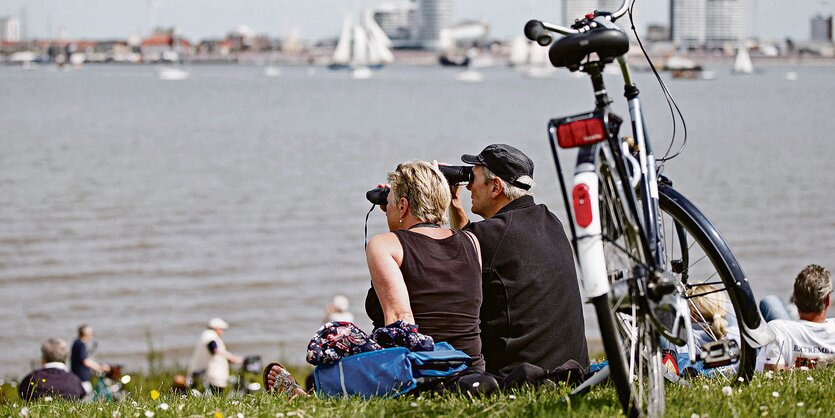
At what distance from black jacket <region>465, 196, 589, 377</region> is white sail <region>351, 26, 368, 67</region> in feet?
466

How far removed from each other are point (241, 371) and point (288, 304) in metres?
4.01

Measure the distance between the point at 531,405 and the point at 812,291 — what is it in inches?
91.0

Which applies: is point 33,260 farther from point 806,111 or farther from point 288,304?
point 806,111

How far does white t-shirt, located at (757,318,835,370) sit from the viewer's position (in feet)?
18.8

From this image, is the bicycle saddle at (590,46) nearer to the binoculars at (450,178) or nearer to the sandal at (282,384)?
the binoculars at (450,178)

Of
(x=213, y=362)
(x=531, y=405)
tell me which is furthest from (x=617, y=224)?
(x=213, y=362)

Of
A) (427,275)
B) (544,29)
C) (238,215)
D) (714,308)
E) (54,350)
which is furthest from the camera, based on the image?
(238,215)

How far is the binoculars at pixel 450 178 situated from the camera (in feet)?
17.9

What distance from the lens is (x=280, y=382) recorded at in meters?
5.18

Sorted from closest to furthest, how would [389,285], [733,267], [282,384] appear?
[733,267], [389,285], [282,384]

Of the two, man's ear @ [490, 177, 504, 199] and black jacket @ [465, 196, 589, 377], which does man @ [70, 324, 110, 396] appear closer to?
man's ear @ [490, 177, 504, 199]

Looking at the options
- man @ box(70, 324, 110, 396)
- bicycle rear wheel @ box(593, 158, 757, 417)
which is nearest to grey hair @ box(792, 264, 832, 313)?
bicycle rear wheel @ box(593, 158, 757, 417)

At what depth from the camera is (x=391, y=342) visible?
15.4 ft

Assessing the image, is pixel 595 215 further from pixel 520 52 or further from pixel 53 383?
pixel 520 52
